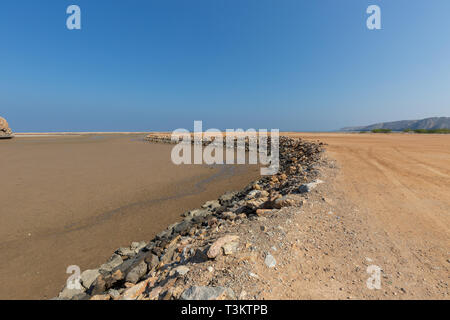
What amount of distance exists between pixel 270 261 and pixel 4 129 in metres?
66.4

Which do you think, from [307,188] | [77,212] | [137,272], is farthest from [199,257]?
[77,212]

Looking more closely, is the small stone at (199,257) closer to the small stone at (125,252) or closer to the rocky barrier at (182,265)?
the rocky barrier at (182,265)

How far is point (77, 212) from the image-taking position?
7.29m

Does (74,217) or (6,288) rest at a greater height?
(74,217)

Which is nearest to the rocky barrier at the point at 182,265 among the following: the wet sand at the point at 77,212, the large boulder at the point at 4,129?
the wet sand at the point at 77,212

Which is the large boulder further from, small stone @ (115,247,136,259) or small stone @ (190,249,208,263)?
small stone @ (190,249,208,263)

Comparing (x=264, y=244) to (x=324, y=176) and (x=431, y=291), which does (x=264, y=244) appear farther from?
(x=324, y=176)

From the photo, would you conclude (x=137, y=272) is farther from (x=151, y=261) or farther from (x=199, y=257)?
(x=199, y=257)

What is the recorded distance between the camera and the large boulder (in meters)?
43.9

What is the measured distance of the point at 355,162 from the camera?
9008 millimetres

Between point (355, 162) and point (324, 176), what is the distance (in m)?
3.50

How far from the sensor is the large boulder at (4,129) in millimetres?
43912

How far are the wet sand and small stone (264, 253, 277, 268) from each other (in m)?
4.37

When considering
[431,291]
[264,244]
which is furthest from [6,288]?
[431,291]
